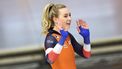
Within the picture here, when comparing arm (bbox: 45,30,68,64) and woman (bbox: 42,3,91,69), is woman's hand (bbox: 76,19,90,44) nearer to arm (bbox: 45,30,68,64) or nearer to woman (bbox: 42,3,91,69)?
woman (bbox: 42,3,91,69)

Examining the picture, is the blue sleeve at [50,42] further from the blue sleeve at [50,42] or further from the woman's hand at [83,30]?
the woman's hand at [83,30]

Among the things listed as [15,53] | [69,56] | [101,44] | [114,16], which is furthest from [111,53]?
[69,56]

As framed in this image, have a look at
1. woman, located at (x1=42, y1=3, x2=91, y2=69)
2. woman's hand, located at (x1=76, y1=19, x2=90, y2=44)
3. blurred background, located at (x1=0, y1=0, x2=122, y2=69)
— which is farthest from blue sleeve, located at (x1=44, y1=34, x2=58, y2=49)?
blurred background, located at (x1=0, y1=0, x2=122, y2=69)

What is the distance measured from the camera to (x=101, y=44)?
245 inches

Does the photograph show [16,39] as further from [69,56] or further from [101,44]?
[69,56]

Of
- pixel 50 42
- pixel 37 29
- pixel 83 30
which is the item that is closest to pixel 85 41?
pixel 83 30

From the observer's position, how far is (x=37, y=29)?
21.4 feet

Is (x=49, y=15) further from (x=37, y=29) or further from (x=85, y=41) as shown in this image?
(x=37, y=29)

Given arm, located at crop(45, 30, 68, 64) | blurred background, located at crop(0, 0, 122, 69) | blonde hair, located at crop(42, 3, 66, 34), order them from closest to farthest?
arm, located at crop(45, 30, 68, 64) < blonde hair, located at crop(42, 3, 66, 34) < blurred background, located at crop(0, 0, 122, 69)

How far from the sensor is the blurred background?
20.6 feet

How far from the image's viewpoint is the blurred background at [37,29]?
628cm

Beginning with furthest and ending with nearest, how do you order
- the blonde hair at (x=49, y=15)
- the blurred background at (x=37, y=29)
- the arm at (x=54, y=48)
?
1. the blurred background at (x=37, y=29)
2. the blonde hair at (x=49, y=15)
3. the arm at (x=54, y=48)

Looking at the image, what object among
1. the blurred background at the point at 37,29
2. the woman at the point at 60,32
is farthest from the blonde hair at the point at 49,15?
the blurred background at the point at 37,29

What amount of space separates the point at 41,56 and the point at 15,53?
1.48ft
